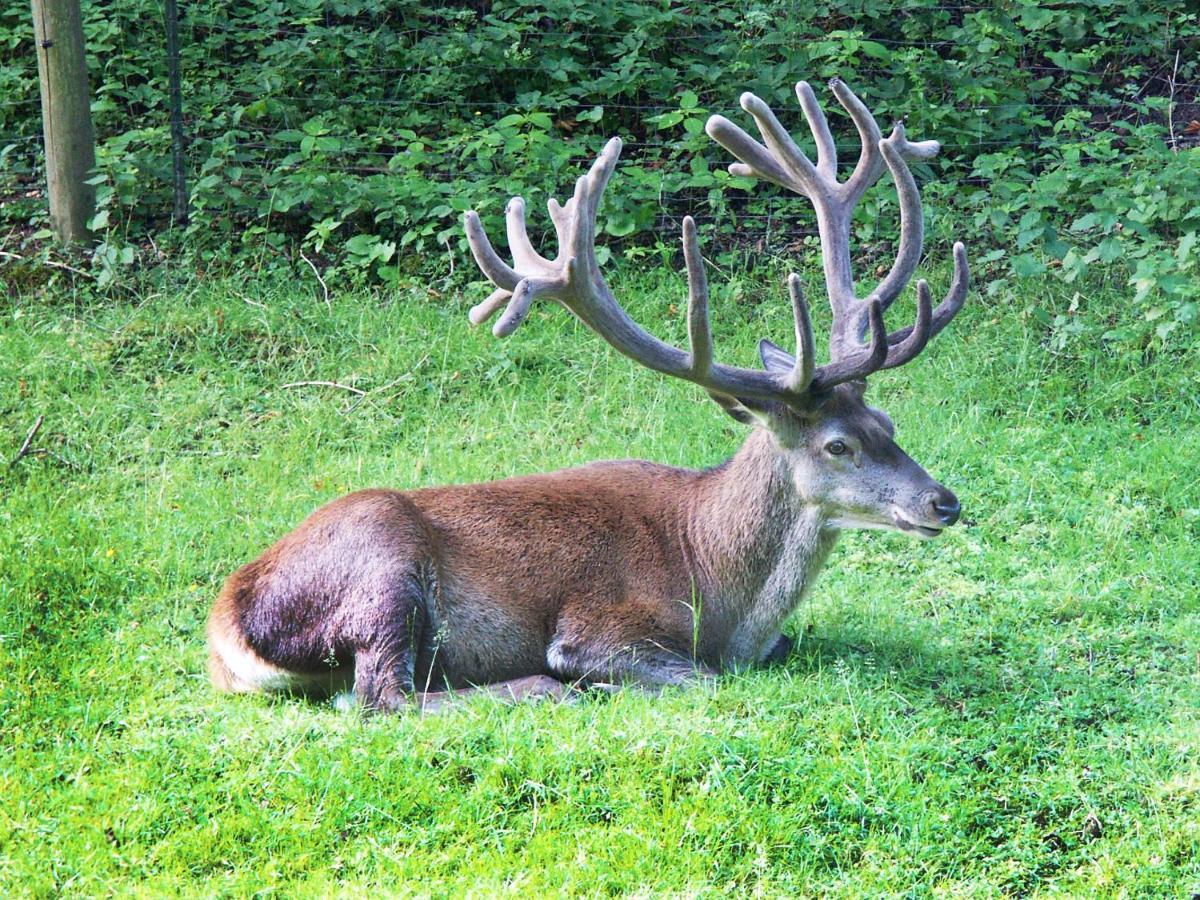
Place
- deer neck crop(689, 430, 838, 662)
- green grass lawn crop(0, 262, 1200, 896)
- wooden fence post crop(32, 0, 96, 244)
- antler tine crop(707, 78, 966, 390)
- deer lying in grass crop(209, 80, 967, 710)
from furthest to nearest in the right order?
wooden fence post crop(32, 0, 96, 244) < deer neck crop(689, 430, 838, 662) < antler tine crop(707, 78, 966, 390) < deer lying in grass crop(209, 80, 967, 710) < green grass lawn crop(0, 262, 1200, 896)

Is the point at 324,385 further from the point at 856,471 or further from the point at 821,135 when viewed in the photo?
the point at 856,471

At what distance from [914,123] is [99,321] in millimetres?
5381

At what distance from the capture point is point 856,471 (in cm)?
587

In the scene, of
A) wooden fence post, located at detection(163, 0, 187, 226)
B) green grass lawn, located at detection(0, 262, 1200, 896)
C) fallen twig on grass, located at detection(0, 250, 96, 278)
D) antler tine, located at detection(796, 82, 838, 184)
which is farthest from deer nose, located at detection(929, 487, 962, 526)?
wooden fence post, located at detection(163, 0, 187, 226)

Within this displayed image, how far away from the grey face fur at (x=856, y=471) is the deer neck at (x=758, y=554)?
69 mm

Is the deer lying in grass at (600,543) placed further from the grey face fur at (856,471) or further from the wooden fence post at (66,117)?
the wooden fence post at (66,117)

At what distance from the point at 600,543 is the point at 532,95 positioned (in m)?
5.33

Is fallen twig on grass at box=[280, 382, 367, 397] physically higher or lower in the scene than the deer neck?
lower

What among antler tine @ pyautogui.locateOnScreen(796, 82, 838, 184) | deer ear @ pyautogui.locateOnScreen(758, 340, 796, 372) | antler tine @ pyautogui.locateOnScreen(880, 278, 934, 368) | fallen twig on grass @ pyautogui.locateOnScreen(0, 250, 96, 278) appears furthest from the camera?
fallen twig on grass @ pyautogui.locateOnScreen(0, 250, 96, 278)

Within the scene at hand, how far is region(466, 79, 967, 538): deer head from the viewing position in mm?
5602

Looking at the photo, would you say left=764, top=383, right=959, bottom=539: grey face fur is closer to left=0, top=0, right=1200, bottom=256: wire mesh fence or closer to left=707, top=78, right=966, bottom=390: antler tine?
left=707, top=78, right=966, bottom=390: antler tine

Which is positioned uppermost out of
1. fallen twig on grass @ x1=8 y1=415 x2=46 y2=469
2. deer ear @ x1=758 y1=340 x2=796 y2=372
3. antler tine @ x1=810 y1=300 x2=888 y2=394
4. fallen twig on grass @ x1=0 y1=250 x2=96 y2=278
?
antler tine @ x1=810 y1=300 x2=888 y2=394

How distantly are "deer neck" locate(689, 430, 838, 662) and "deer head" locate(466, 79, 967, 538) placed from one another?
7cm

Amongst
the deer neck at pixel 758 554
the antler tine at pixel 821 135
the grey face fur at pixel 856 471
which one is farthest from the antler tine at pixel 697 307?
the antler tine at pixel 821 135
